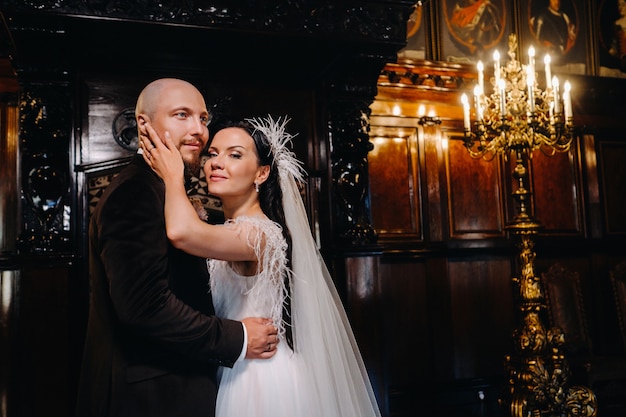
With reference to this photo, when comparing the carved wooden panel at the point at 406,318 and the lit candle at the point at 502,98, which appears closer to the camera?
the lit candle at the point at 502,98

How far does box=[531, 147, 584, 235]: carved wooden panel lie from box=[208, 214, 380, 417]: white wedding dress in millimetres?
4093

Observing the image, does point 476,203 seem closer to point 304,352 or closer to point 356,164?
point 356,164

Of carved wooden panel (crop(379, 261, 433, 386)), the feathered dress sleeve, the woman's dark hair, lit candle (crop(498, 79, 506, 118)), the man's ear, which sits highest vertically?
lit candle (crop(498, 79, 506, 118))

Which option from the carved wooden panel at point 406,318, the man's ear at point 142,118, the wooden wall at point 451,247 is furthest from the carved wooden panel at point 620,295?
the man's ear at point 142,118

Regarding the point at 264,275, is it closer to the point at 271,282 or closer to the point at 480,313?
the point at 271,282

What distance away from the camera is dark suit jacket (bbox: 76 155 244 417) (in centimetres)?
A: 198

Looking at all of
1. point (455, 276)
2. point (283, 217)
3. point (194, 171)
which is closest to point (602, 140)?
point (455, 276)

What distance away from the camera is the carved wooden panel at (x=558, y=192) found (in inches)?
238

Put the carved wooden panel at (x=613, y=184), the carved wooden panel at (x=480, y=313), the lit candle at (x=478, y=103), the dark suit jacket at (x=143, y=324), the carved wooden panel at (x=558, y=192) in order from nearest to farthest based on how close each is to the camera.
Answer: the dark suit jacket at (x=143, y=324), the lit candle at (x=478, y=103), the carved wooden panel at (x=480, y=313), the carved wooden panel at (x=558, y=192), the carved wooden panel at (x=613, y=184)

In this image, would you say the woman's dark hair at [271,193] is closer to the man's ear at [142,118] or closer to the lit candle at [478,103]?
the man's ear at [142,118]

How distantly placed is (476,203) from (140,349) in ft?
14.3

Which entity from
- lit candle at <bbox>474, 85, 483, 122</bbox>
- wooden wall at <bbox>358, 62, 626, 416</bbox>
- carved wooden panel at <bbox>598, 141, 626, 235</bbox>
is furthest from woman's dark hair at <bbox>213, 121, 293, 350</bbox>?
carved wooden panel at <bbox>598, 141, 626, 235</bbox>

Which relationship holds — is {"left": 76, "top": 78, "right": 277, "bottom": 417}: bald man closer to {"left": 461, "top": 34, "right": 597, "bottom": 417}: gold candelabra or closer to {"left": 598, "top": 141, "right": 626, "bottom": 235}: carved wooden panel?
{"left": 461, "top": 34, "right": 597, "bottom": 417}: gold candelabra

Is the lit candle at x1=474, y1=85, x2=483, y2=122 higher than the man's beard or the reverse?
higher
